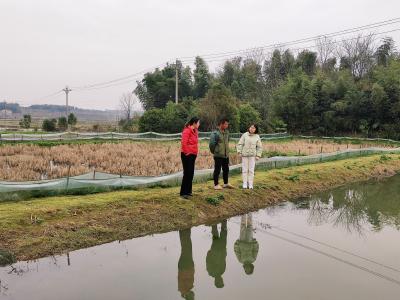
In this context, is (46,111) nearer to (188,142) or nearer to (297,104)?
(297,104)

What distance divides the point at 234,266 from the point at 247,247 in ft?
2.86

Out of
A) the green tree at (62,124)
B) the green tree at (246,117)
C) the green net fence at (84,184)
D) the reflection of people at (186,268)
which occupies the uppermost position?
the green tree at (246,117)

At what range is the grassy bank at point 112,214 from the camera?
5488 millimetres

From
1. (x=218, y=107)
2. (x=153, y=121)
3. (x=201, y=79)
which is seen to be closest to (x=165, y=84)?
(x=201, y=79)

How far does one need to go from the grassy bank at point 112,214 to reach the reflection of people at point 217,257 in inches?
25.7

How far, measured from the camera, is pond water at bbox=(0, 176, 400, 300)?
428 centimetres

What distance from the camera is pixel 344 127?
30125 millimetres

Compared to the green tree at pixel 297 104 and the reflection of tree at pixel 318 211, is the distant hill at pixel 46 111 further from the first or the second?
the reflection of tree at pixel 318 211

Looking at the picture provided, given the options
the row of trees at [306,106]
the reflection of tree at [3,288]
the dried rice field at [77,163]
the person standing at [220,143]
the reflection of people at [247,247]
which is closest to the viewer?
the reflection of tree at [3,288]

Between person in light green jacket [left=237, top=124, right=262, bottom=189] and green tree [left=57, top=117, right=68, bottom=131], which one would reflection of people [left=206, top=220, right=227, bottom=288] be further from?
green tree [left=57, top=117, right=68, bottom=131]

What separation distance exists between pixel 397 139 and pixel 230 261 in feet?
83.5

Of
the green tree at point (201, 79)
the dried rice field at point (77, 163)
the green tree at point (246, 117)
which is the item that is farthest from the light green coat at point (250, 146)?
the green tree at point (201, 79)

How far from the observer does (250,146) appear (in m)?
8.30

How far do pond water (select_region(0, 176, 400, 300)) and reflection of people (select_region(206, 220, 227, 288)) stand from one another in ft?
0.04
